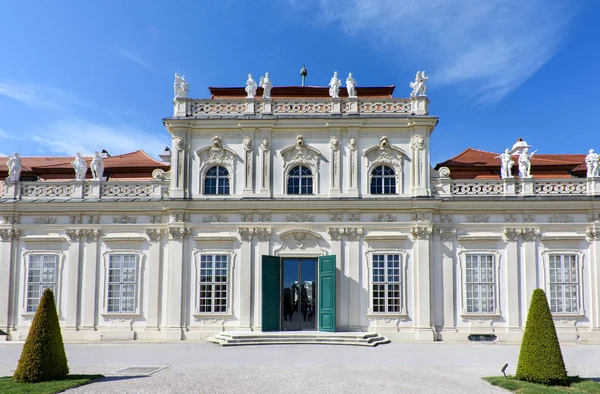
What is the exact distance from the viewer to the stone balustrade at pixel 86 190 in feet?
81.0

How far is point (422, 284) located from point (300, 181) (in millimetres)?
6208

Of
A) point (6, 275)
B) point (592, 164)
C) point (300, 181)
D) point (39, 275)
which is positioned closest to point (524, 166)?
point (592, 164)

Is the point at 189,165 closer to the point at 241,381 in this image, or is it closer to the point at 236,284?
the point at 236,284

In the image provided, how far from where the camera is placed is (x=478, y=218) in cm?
2409

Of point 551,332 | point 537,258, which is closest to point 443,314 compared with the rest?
point 537,258

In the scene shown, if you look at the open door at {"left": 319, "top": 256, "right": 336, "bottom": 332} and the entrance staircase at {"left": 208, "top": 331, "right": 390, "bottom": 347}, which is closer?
the entrance staircase at {"left": 208, "top": 331, "right": 390, "bottom": 347}

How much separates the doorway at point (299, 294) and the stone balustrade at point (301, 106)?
237 inches

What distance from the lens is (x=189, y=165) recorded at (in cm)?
2466

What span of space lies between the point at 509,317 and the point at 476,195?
4.82 metres

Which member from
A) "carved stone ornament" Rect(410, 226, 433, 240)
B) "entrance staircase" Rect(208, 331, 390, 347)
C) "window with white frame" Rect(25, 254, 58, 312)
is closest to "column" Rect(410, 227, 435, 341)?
"carved stone ornament" Rect(410, 226, 433, 240)

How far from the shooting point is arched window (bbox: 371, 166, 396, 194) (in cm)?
2434

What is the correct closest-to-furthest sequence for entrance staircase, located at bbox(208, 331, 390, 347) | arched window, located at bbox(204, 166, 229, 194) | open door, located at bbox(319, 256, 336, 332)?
entrance staircase, located at bbox(208, 331, 390, 347) → open door, located at bbox(319, 256, 336, 332) → arched window, located at bbox(204, 166, 229, 194)

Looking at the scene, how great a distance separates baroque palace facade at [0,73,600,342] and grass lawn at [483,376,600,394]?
976 cm

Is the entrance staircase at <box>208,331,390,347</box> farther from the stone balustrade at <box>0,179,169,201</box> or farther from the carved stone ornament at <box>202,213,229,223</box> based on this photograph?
the stone balustrade at <box>0,179,169,201</box>
